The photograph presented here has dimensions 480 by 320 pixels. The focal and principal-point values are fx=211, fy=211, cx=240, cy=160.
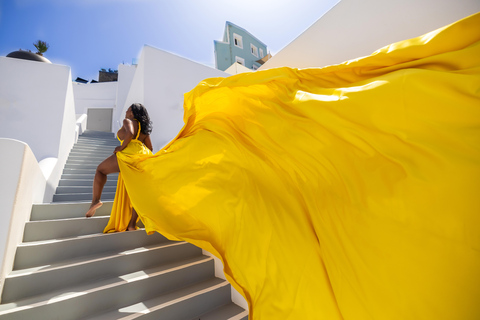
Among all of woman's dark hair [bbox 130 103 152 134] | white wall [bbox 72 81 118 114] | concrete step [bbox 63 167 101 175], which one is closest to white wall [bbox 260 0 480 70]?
woman's dark hair [bbox 130 103 152 134]

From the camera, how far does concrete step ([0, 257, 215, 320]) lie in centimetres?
148

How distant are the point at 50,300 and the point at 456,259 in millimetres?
2381

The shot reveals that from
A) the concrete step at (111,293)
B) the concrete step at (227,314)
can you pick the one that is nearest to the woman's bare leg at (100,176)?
the concrete step at (111,293)

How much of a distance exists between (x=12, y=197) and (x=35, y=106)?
10.7 feet

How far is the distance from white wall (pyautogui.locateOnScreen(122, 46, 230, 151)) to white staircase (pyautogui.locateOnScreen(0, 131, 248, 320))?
331cm

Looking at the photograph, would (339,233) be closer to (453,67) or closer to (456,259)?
(456,259)

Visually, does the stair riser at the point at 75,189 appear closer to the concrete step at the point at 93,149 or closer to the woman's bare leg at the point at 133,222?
the woman's bare leg at the point at 133,222

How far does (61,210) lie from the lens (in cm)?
245

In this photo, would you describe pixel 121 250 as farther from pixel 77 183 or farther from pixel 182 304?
pixel 77 183

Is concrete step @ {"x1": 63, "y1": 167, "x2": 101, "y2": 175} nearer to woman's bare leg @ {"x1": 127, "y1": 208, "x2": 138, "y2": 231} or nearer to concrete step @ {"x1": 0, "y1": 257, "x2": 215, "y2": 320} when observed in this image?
woman's bare leg @ {"x1": 127, "y1": 208, "x2": 138, "y2": 231}

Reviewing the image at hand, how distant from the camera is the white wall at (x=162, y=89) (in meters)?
5.50

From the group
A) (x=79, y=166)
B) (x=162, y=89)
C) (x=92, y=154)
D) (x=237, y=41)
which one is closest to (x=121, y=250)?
(x=79, y=166)

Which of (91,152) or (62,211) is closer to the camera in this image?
(62,211)

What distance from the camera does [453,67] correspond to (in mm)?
848
